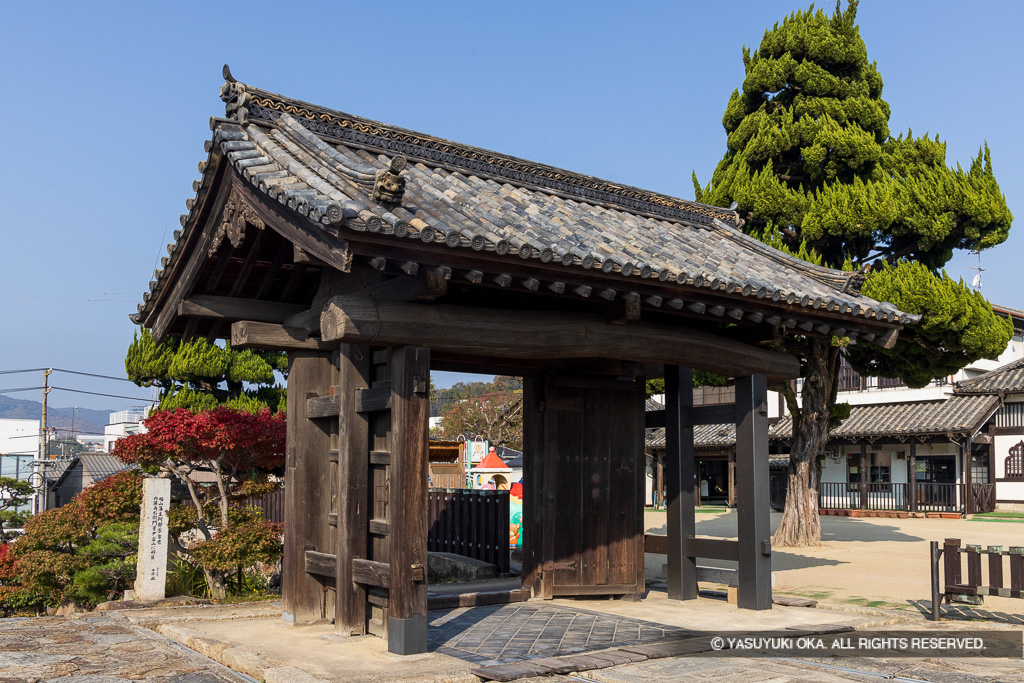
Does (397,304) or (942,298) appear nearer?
(397,304)

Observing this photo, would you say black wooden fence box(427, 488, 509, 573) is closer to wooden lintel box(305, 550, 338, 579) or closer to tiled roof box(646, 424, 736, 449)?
wooden lintel box(305, 550, 338, 579)

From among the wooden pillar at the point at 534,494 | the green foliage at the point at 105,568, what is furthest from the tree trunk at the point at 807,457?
the green foliage at the point at 105,568

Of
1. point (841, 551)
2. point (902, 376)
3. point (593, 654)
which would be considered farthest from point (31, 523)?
point (902, 376)

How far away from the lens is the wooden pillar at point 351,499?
24.8 ft

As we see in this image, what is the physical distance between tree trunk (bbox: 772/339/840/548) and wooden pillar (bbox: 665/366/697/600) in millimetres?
8707

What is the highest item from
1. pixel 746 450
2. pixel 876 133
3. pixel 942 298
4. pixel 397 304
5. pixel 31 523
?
pixel 876 133

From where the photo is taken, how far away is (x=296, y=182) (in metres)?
6.99

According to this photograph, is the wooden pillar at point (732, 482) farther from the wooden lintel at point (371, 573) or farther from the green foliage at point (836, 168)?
A: the wooden lintel at point (371, 573)

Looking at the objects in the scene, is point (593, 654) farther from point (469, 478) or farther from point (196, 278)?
point (469, 478)

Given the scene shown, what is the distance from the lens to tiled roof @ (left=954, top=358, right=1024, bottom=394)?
106ft

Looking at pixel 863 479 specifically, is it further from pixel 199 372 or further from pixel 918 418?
pixel 199 372

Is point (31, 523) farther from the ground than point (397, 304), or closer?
closer

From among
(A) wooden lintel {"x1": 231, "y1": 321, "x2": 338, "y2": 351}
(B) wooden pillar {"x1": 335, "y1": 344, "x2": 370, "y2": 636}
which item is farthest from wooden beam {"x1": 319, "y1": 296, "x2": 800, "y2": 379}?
(A) wooden lintel {"x1": 231, "y1": 321, "x2": 338, "y2": 351}

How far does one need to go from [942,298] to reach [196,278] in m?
13.7
